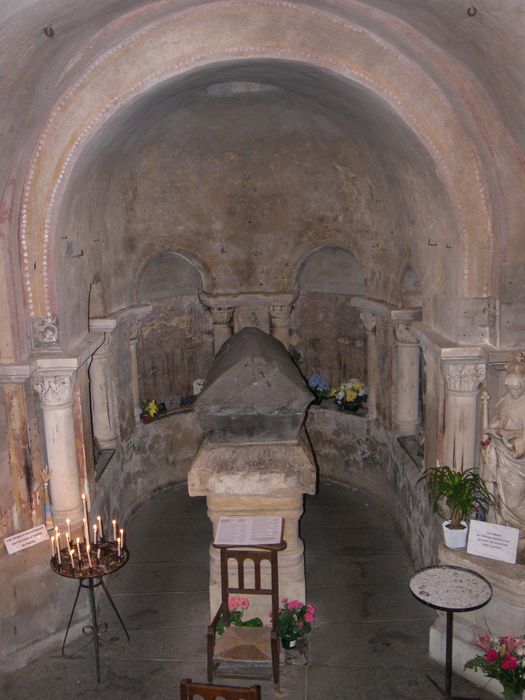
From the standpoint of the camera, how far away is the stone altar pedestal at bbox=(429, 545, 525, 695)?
5902 millimetres

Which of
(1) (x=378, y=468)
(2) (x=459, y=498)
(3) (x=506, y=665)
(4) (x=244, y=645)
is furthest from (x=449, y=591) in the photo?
(1) (x=378, y=468)

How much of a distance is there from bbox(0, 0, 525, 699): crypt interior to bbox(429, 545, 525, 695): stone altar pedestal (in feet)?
0.08

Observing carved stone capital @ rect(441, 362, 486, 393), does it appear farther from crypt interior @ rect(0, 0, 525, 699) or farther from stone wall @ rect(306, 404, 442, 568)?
stone wall @ rect(306, 404, 442, 568)

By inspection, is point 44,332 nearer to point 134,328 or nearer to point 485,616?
point 134,328

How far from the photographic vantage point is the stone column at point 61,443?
6.70 metres

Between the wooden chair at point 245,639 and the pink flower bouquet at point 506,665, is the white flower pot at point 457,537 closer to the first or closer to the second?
the pink flower bouquet at point 506,665

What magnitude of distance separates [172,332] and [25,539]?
4893mm

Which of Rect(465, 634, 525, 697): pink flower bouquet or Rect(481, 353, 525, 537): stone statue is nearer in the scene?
Rect(465, 634, 525, 697): pink flower bouquet

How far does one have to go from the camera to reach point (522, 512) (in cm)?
603

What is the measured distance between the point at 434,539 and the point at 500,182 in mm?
3606

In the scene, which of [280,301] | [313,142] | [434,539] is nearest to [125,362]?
[280,301]

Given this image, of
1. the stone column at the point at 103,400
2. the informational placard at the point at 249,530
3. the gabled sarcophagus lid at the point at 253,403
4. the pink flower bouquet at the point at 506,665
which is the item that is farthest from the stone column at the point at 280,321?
the pink flower bouquet at the point at 506,665

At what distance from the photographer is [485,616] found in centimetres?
614

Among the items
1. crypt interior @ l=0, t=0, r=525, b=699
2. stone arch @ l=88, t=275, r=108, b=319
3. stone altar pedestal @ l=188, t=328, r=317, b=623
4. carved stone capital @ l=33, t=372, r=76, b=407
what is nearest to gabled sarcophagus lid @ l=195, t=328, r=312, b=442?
stone altar pedestal @ l=188, t=328, r=317, b=623
